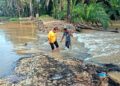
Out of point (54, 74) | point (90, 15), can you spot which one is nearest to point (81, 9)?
point (90, 15)

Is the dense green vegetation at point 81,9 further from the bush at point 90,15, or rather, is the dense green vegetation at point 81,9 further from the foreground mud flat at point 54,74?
the foreground mud flat at point 54,74

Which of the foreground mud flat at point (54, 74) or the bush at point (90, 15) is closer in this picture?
the foreground mud flat at point (54, 74)

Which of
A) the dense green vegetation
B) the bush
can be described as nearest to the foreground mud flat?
the dense green vegetation

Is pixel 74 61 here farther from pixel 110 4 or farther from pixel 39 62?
pixel 110 4

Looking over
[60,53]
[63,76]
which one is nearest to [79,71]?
[63,76]

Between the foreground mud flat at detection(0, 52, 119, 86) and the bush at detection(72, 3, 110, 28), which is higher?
the foreground mud flat at detection(0, 52, 119, 86)

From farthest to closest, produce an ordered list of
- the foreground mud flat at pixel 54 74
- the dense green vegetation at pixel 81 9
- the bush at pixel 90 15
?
the dense green vegetation at pixel 81 9, the bush at pixel 90 15, the foreground mud flat at pixel 54 74

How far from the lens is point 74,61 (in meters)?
14.1

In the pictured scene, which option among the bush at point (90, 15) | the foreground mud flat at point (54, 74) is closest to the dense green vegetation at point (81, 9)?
the bush at point (90, 15)

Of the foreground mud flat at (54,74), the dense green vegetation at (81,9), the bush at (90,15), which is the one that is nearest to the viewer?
the foreground mud flat at (54,74)

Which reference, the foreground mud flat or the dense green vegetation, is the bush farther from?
the foreground mud flat

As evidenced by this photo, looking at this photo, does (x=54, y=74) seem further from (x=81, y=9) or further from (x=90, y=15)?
(x=81, y=9)

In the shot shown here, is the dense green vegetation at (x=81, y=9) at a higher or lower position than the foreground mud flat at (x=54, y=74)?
lower

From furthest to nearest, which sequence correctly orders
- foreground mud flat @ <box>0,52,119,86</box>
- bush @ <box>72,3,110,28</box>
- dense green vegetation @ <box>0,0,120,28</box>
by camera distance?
dense green vegetation @ <box>0,0,120,28</box> → bush @ <box>72,3,110,28</box> → foreground mud flat @ <box>0,52,119,86</box>
